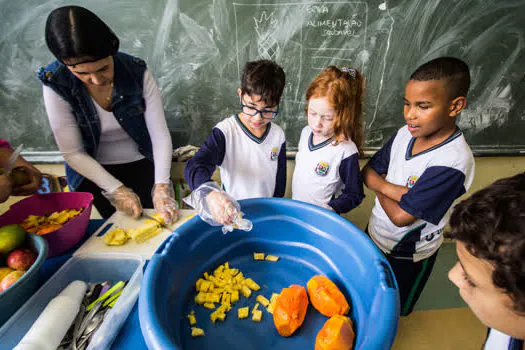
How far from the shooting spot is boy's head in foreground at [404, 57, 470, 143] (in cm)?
82

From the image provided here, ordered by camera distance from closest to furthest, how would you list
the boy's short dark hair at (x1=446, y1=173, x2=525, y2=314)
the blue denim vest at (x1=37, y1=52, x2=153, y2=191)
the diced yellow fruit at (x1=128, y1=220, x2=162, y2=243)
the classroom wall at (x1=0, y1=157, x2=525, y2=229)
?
the boy's short dark hair at (x1=446, y1=173, x2=525, y2=314) < the diced yellow fruit at (x1=128, y1=220, x2=162, y2=243) < the blue denim vest at (x1=37, y1=52, x2=153, y2=191) < the classroom wall at (x1=0, y1=157, x2=525, y2=229)

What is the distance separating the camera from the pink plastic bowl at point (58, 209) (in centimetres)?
80

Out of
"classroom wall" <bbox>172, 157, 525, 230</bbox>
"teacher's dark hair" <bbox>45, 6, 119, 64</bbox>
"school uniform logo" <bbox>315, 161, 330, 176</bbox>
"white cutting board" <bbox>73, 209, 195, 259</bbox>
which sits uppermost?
"teacher's dark hair" <bbox>45, 6, 119, 64</bbox>

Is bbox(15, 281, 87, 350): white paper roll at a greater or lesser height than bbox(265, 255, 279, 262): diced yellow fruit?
greater

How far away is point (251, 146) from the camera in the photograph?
3.83 feet

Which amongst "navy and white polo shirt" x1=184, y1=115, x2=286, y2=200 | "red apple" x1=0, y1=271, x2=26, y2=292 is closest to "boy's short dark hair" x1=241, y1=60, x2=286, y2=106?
"navy and white polo shirt" x1=184, y1=115, x2=286, y2=200

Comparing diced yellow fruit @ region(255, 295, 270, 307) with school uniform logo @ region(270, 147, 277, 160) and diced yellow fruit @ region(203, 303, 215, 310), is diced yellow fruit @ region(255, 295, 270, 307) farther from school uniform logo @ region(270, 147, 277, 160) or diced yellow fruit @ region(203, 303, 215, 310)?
school uniform logo @ region(270, 147, 277, 160)

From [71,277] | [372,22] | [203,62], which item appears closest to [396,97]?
[372,22]

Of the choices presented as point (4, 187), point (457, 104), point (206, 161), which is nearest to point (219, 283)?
point (206, 161)

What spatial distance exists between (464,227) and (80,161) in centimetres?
127

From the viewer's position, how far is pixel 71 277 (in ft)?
2.47

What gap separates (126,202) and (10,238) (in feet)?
1.15

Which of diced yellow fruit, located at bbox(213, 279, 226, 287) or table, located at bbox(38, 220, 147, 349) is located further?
diced yellow fruit, located at bbox(213, 279, 226, 287)

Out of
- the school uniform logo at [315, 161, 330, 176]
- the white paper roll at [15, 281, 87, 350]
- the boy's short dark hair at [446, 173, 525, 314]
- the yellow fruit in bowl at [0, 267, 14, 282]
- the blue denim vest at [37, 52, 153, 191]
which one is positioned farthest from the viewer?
the school uniform logo at [315, 161, 330, 176]
